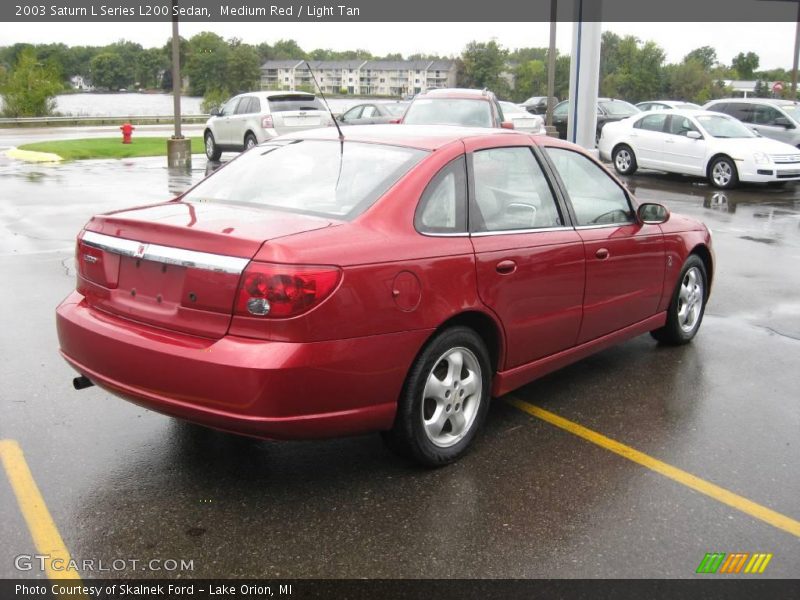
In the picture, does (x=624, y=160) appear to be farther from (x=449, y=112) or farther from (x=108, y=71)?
(x=108, y=71)

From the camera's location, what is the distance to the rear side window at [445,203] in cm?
400

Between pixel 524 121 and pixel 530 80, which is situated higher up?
pixel 530 80

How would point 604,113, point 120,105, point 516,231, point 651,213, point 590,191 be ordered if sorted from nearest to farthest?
point 516,231 < point 590,191 < point 651,213 < point 604,113 < point 120,105

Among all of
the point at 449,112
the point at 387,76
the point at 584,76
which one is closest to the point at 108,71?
the point at 387,76

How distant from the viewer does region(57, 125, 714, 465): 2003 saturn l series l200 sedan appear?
3.41 m

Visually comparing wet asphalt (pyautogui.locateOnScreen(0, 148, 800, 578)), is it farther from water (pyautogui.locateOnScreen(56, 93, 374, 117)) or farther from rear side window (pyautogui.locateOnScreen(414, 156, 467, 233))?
water (pyautogui.locateOnScreen(56, 93, 374, 117))

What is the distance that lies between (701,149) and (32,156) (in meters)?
16.5

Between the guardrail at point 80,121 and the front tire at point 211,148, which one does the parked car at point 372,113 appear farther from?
the guardrail at point 80,121

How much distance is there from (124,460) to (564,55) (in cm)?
8260

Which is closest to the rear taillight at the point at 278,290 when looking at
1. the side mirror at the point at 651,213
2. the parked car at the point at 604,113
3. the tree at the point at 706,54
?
the side mirror at the point at 651,213

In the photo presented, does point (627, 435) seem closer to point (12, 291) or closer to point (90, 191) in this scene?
point (12, 291)

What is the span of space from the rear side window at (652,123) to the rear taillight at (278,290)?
55.0ft

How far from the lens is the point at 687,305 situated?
6195 millimetres

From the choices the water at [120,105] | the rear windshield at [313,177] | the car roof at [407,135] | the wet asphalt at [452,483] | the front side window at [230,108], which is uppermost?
the water at [120,105]
